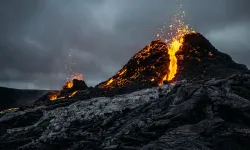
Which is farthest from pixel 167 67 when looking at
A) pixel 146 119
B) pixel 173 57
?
pixel 146 119

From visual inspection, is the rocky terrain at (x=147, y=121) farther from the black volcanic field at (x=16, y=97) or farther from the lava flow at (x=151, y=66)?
the black volcanic field at (x=16, y=97)

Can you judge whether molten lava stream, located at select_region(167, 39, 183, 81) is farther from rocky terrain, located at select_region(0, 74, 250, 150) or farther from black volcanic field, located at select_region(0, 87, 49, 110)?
black volcanic field, located at select_region(0, 87, 49, 110)

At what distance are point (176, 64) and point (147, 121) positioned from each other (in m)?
35.9

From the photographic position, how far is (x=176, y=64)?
86.1m

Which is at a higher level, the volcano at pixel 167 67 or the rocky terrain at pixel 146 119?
the volcano at pixel 167 67

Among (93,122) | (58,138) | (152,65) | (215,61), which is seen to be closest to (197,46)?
(215,61)

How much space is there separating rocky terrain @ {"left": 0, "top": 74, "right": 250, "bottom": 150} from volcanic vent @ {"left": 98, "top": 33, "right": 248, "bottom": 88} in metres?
14.7

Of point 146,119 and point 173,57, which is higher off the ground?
point 173,57

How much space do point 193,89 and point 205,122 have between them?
900cm

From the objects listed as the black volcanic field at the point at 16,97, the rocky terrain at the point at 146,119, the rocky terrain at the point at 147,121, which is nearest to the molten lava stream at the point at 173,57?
the rocky terrain at the point at 146,119

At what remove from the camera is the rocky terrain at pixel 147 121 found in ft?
151

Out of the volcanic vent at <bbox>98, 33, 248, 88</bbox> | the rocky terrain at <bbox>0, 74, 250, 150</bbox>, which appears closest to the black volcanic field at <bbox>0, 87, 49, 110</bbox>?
the volcanic vent at <bbox>98, 33, 248, 88</bbox>

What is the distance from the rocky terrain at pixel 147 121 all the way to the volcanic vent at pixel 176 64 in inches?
579

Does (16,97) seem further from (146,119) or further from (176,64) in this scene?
(146,119)
